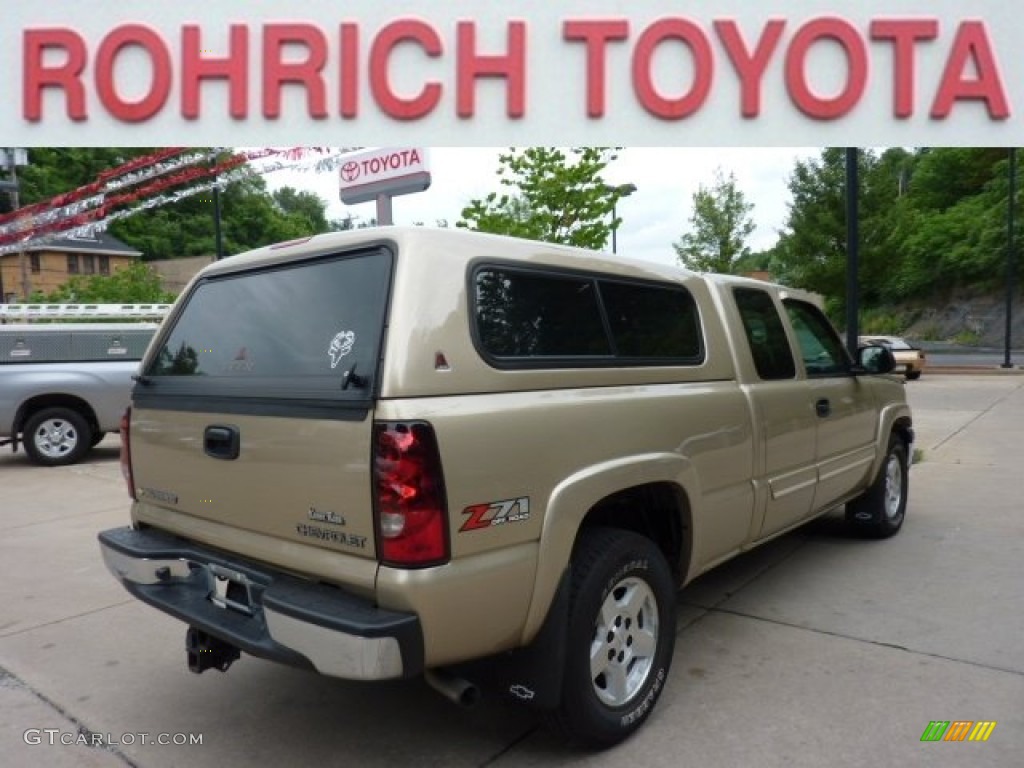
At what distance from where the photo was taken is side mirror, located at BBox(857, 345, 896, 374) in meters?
5.02

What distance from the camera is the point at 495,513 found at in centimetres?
240

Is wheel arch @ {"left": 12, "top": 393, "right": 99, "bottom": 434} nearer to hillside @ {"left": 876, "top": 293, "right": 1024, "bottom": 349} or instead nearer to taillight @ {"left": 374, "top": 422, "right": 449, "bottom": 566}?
taillight @ {"left": 374, "top": 422, "right": 449, "bottom": 566}

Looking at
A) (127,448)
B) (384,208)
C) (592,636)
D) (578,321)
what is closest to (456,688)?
(592,636)

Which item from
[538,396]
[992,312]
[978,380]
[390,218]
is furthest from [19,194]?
[992,312]

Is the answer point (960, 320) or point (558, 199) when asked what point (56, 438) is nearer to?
point (558, 199)

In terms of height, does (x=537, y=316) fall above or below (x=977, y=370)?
above

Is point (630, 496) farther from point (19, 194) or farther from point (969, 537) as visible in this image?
point (19, 194)

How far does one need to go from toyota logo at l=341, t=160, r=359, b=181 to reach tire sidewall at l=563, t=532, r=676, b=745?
9863 mm

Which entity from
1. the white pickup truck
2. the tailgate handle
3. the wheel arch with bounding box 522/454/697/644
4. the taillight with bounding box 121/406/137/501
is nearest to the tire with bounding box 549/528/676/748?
the wheel arch with bounding box 522/454/697/644

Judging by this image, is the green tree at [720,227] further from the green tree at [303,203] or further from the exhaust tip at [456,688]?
the green tree at [303,203]

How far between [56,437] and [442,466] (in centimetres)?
913

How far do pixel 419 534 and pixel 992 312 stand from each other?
46386 mm

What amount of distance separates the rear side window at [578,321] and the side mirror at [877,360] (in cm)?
197

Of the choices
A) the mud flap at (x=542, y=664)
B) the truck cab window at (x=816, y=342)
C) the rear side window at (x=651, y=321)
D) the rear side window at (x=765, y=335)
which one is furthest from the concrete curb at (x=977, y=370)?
the mud flap at (x=542, y=664)
